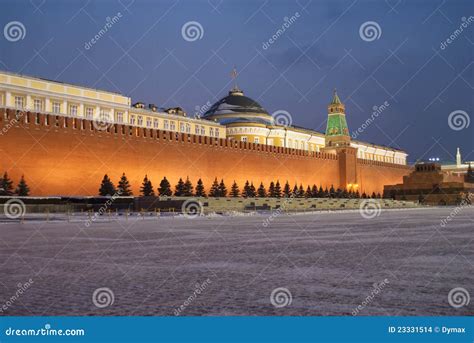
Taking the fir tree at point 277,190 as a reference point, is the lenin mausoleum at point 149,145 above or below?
above

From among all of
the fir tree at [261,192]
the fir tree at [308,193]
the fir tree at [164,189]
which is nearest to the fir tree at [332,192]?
the fir tree at [308,193]

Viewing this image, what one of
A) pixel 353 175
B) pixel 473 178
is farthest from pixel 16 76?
pixel 473 178

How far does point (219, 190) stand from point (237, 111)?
21.2 meters

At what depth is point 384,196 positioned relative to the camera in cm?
3806

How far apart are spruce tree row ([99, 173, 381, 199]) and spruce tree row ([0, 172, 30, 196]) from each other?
2.96m

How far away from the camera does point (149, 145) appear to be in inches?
887

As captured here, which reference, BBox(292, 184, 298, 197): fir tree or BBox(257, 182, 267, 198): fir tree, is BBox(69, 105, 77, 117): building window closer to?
BBox(257, 182, 267, 198): fir tree

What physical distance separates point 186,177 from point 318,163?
11673 millimetres

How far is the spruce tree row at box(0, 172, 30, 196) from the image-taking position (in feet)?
53.2

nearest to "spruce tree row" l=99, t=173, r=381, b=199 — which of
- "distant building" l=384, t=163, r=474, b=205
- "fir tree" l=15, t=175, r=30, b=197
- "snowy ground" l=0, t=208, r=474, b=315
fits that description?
"fir tree" l=15, t=175, r=30, b=197

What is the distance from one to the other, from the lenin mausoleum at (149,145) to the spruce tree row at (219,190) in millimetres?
594

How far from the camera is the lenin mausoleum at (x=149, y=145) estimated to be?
60.1 feet

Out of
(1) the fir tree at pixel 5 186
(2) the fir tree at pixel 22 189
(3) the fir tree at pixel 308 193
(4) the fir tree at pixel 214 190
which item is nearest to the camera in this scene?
(1) the fir tree at pixel 5 186

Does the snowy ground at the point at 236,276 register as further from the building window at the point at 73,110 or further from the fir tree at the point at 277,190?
the building window at the point at 73,110
